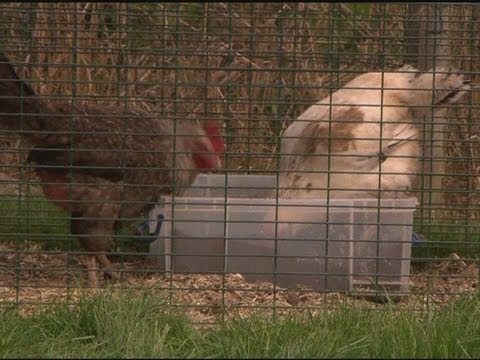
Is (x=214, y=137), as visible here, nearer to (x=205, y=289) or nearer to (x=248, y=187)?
(x=248, y=187)

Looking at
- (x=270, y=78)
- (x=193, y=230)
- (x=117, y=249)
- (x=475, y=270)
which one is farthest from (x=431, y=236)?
(x=270, y=78)

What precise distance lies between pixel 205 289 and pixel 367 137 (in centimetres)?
156

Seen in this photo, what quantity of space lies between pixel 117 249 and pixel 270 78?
Answer: 330 cm

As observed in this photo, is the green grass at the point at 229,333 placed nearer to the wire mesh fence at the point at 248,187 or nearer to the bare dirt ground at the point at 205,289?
the bare dirt ground at the point at 205,289

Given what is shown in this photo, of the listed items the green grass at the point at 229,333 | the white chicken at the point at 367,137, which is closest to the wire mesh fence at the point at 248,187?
the white chicken at the point at 367,137

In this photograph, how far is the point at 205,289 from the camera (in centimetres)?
507

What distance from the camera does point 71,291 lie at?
17.2ft

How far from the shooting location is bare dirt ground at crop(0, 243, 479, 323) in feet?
16.3

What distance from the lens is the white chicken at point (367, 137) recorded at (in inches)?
233

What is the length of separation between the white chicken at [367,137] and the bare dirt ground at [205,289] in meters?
0.51

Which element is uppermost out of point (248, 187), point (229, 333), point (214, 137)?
point (214, 137)

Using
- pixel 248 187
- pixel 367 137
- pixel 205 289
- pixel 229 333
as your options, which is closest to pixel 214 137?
pixel 248 187

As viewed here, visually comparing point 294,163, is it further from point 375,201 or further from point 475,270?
point 475,270

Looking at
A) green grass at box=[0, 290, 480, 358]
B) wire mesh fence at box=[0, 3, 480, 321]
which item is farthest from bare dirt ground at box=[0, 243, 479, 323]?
green grass at box=[0, 290, 480, 358]
